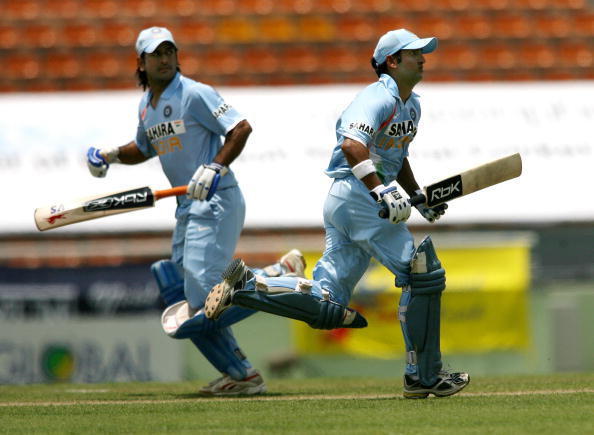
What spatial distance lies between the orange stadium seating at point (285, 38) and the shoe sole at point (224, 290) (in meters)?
6.88

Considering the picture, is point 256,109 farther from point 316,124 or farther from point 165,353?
point 165,353

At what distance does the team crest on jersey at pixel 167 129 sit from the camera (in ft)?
20.2

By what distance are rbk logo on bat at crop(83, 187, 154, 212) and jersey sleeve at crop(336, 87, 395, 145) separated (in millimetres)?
1287

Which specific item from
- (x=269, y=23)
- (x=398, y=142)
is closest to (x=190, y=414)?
(x=398, y=142)

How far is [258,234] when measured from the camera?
1095cm

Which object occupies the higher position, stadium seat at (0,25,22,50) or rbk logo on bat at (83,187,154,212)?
stadium seat at (0,25,22,50)

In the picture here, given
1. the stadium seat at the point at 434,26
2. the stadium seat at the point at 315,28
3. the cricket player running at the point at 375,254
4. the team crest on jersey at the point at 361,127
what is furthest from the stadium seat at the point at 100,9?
the team crest on jersey at the point at 361,127

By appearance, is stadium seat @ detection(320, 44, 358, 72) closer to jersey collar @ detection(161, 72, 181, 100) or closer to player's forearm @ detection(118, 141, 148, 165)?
player's forearm @ detection(118, 141, 148, 165)

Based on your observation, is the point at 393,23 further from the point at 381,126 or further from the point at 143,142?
the point at 381,126

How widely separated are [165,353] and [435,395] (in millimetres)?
3215

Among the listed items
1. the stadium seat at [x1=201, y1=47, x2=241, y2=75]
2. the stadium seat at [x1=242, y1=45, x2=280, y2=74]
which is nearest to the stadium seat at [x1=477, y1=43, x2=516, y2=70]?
the stadium seat at [x1=242, y1=45, x2=280, y2=74]

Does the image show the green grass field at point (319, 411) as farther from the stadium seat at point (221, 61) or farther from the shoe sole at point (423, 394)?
the stadium seat at point (221, 61)

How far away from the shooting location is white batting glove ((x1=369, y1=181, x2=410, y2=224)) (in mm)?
5000

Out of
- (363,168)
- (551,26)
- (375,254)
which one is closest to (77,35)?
(551,26)
